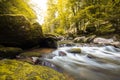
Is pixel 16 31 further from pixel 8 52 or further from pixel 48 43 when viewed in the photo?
pixel 48 43

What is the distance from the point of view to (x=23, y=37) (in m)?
7.16

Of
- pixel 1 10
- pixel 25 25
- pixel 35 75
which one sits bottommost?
pixel 35 75

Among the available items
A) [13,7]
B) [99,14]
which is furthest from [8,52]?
[99,14]

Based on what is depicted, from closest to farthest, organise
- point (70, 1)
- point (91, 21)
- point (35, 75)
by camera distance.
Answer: point (35, 75), point (91, 21), point (70, 1)

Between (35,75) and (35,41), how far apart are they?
524 centimetres

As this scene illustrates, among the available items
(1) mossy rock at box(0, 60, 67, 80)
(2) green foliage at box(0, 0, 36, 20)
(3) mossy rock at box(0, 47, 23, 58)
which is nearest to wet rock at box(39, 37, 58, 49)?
(2) green foliage at box(0, 0, 36, 20)

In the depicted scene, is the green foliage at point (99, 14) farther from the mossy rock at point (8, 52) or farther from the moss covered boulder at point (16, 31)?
the mossy rock at point (8, 52)

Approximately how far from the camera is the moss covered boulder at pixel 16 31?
6.45m

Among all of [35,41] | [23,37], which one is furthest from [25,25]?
[35,41]

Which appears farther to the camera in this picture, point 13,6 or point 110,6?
point 110,6

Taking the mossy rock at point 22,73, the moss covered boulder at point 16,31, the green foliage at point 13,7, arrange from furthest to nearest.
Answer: the green foliage at point 13,7
the moss covered boulder at point 16,31
the mossy rock at point 22,73

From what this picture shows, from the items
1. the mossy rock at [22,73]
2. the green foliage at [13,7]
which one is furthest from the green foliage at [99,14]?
the mossy rock at [22,73]

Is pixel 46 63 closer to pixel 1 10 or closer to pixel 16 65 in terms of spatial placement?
pixel 16 65

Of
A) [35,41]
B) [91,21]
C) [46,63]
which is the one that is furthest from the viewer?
[91,21]
